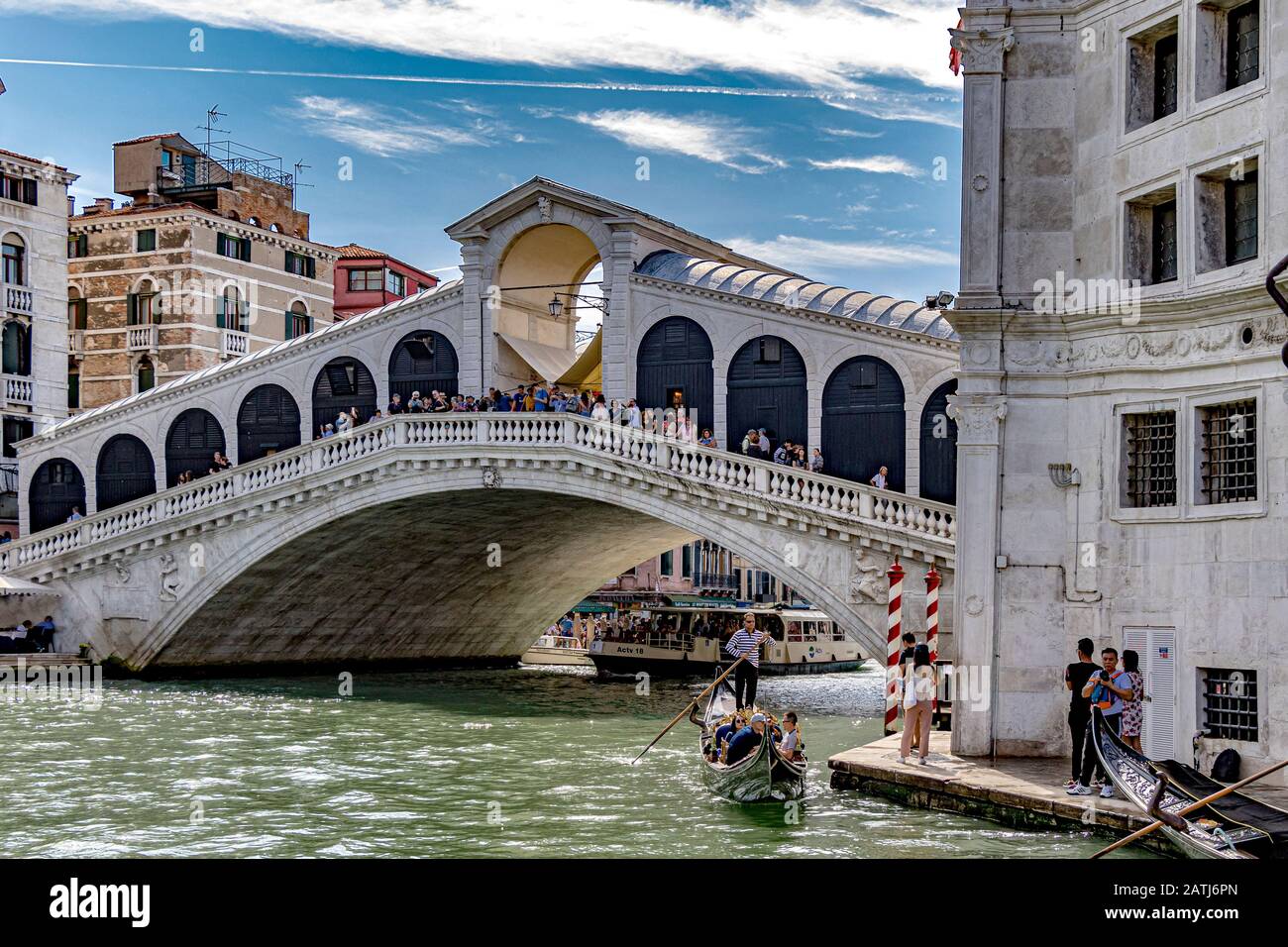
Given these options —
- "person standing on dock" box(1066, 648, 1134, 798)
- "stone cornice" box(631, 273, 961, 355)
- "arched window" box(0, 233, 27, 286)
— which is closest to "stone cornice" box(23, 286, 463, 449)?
"arched window" box(0, 233, 27, 286)

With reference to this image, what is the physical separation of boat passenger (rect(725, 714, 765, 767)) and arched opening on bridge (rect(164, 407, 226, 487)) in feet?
70.5

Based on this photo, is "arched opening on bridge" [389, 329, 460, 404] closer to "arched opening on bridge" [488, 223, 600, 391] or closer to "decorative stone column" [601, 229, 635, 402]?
"arched opening on bridge" [488, 223, 600, 391]

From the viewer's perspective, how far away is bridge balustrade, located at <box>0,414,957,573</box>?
25281 millimetres

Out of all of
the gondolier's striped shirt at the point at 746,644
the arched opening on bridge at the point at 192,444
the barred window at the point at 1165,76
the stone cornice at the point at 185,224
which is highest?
the stone cornice at the point at 185,224

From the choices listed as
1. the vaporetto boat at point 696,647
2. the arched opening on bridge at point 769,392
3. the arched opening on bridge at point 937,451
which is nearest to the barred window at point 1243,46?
the arched opening on bridge at point 937,451

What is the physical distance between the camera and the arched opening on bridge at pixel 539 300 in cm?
3259

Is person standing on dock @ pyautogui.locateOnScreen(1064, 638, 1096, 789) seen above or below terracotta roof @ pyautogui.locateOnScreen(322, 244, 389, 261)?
below

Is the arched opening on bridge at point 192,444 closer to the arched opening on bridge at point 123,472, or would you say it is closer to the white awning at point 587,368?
the arched opening on bridge at point 123,472

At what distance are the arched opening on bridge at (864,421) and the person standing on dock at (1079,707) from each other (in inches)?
545

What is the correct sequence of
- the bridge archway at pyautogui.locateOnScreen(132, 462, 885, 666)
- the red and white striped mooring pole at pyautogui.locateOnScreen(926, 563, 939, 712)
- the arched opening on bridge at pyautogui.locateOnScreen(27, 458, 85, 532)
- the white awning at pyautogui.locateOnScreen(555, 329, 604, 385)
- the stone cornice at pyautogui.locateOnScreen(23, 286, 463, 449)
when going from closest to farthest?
the red and white striped mooring pole at pyautogui.locateOnScreen(926, 563, 939, 712)
the bridge archway at pyautogui.locateOnScreen(132, 462, 885, 666)
the stone cornice at pyautogui.locateOnScreen(23, 286, 463, 449)
the white awning at pyautogui.locateOnScreen(555, 329, 604, 385)
the arched opening on bridge at pyautogui.locateOnScreen(27, 458, 85, 532)

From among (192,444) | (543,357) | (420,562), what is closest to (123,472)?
(192,444)
